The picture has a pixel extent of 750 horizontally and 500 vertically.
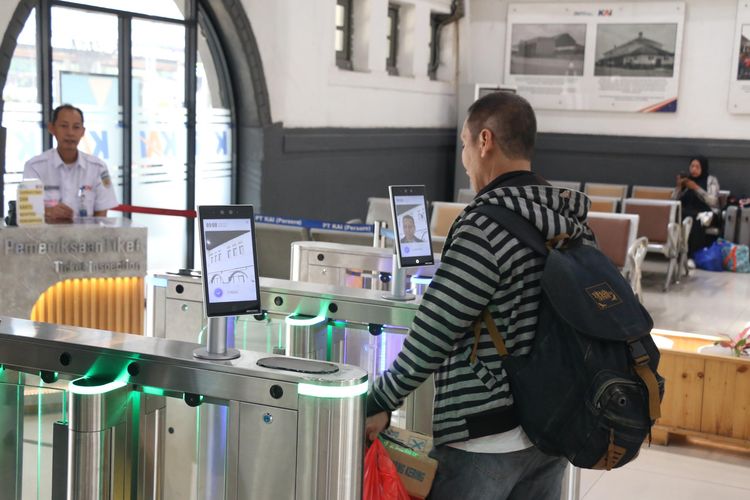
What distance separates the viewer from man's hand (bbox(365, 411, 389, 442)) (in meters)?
2.11

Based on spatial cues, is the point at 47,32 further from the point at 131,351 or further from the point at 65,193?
the point at 131,351

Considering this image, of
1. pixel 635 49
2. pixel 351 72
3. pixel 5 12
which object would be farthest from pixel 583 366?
pixel 635 49

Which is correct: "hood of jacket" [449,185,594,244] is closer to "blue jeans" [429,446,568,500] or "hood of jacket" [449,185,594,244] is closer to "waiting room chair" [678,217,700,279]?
"blue jeans" [429,446,568,500]

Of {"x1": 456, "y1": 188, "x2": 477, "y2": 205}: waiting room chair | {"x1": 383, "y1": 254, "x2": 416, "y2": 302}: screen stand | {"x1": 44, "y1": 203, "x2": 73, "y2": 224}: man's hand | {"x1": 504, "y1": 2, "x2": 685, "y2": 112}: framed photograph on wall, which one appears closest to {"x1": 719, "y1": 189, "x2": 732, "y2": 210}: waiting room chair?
{"x1": 504, "y1": 2, "x2": 685, "y2": 112}: framed photograph on wall

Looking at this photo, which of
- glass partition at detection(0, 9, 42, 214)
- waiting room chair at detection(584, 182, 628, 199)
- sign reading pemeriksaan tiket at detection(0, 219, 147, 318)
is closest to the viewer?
sign reading pemeriksaan tiket at detection(0, 219, 147, 318)

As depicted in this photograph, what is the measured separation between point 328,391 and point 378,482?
1.00ft

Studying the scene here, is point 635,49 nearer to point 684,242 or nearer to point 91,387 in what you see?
point 684,242

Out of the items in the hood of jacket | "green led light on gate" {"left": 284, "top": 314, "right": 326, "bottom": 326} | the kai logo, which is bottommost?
"green led light on gate" {"left": 284, "top": 314, "right": 326, "bottom": 326}

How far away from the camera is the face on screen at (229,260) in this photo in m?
2.02

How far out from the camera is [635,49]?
44.5 feet

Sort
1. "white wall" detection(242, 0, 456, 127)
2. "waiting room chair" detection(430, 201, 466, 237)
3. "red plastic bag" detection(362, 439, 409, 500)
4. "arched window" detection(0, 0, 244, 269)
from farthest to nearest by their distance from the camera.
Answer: "white wall" detection(242, 0, 456, 127)
"waiting room chair" detection(430, 201, 466, 237)
"arched window" detection(0, 0, 244, 269)
"red plastic bag" detection(362, 439, 409, 500)

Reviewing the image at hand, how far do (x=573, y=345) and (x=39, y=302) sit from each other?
3472 mm

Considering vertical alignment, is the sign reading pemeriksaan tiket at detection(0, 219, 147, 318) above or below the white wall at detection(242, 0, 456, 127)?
below

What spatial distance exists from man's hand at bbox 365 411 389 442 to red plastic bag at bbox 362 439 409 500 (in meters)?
0.03
